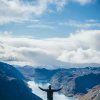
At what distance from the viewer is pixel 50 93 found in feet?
85.4

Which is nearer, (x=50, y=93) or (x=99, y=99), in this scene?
(x=50, y=93)

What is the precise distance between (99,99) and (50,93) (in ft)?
49.5

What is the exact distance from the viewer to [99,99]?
38.9 metres
